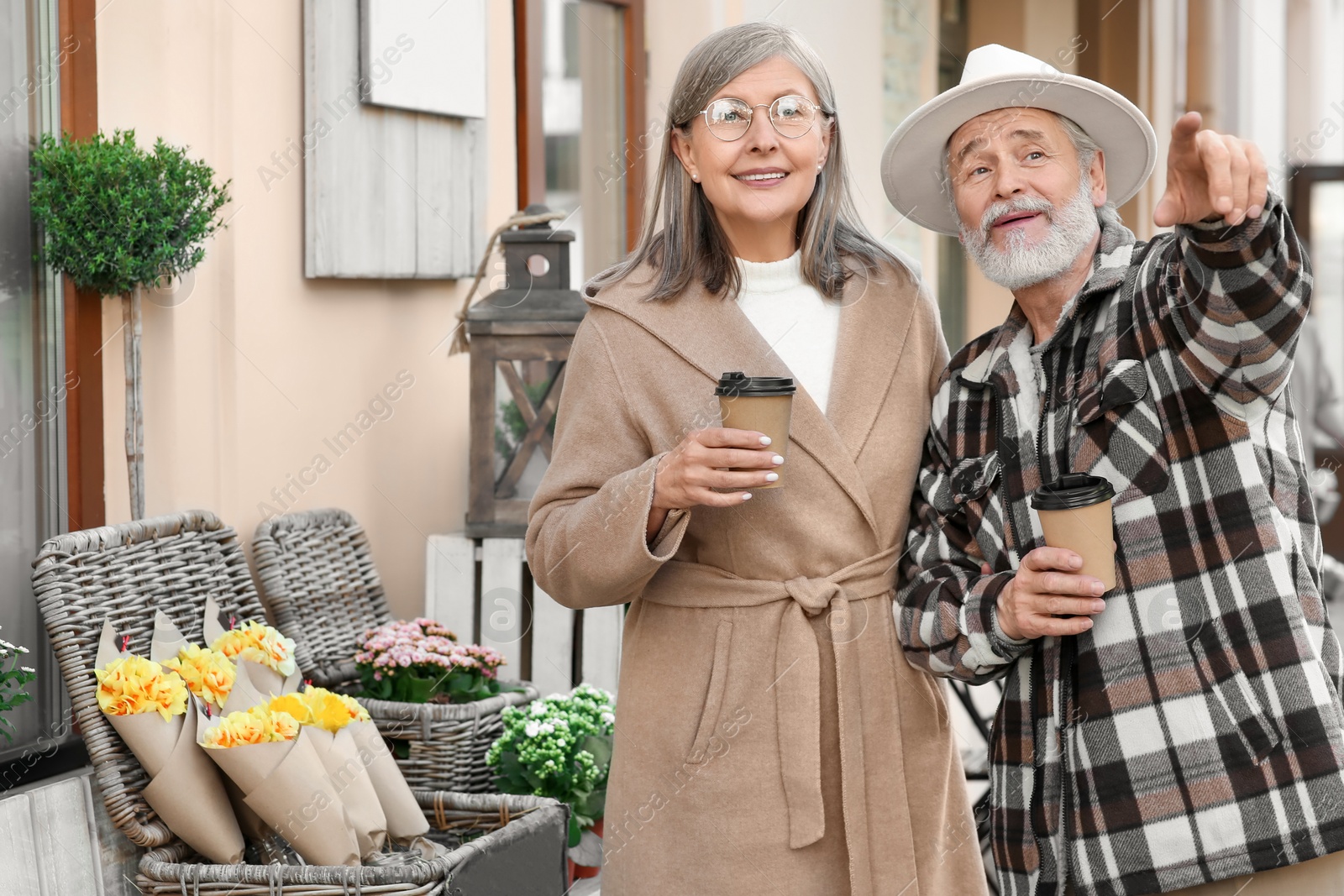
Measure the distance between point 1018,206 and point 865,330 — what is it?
266 mm

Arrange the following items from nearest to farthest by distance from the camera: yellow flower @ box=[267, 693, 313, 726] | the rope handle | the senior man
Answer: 1. the senior man
2. yellow flower @ box=[267, 693, 313, 726]
3. the rope handle

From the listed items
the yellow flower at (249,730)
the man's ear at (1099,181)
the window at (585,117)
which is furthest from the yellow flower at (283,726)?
the window at (585,117)

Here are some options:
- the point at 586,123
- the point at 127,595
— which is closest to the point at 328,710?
the point at 127,595

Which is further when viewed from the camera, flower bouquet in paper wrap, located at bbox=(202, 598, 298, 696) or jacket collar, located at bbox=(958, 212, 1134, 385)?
flower bouquet in paper wrap, located at bbox=(202, 598, 298, 696)

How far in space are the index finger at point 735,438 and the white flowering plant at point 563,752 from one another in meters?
1.35

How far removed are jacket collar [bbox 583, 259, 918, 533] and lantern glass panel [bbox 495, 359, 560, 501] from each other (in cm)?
138

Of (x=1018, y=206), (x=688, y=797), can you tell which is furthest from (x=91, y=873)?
(x=1018, y=206)

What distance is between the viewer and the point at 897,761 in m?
1.85

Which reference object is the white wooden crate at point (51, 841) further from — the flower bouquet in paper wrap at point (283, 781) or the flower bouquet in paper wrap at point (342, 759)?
the flower bouquet in paper wrap at point (342, 759)

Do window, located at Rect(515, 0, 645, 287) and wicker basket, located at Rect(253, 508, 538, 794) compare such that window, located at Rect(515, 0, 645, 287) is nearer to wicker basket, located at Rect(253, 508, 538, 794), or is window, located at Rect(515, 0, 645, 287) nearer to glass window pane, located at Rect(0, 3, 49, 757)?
wicker basket, located at Rect(253, 508, 538, 794)

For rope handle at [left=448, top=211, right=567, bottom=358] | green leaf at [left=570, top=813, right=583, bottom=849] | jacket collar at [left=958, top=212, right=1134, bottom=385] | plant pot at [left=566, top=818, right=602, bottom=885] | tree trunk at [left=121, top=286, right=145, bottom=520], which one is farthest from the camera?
rope handle at [left=448, top=211, right=567, bottom=358]

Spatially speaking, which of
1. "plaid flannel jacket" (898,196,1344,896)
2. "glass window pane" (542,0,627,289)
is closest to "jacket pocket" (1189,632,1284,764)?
"plaid flannel jacket" (898,196,1344,896)

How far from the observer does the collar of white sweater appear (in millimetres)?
Answer: 1956

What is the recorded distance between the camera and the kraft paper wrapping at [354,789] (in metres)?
2.35
